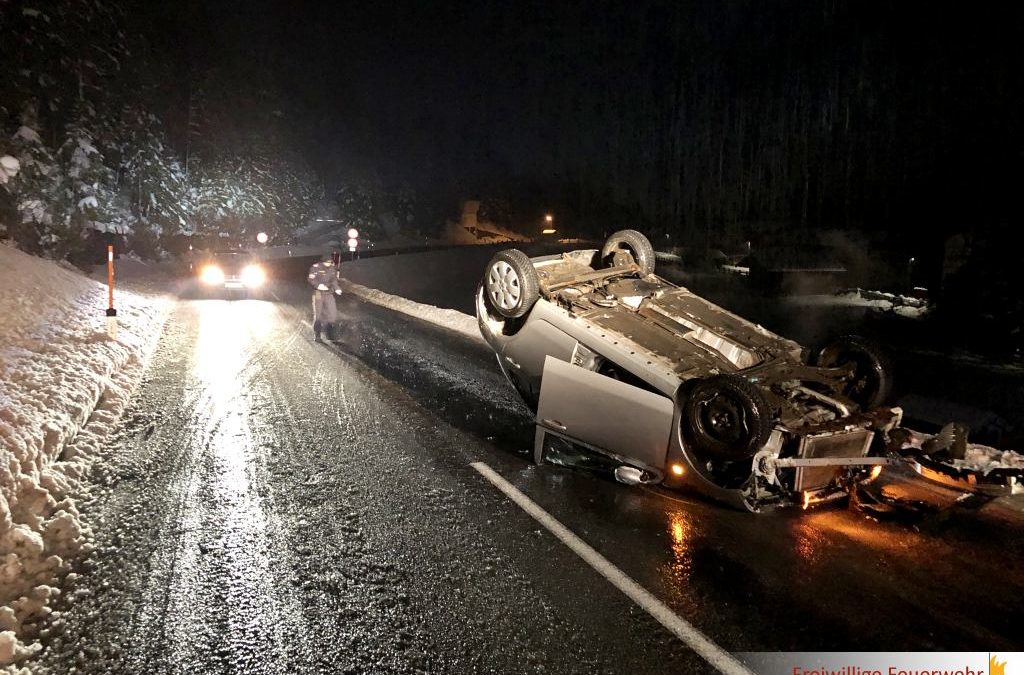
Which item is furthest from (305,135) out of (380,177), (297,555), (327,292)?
(297,555)

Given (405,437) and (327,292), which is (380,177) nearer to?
(327,292)

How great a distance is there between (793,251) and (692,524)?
3047 cm

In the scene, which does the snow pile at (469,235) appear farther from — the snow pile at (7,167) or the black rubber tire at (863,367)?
the black rubber tire at (863,367)

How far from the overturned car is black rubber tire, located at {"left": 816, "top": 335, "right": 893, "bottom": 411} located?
0.01 m

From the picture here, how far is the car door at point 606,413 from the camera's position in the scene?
17.5ft

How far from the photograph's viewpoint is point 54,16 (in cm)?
1834

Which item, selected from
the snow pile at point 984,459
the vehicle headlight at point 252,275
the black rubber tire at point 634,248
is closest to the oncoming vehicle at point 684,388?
the snow pile at point 984,459

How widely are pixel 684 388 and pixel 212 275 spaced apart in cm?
1634

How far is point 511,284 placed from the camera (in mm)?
6531

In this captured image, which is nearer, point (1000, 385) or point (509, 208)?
point (1000, 385)

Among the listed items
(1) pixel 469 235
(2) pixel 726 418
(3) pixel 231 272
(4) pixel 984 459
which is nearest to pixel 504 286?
(2) pixel 726 418

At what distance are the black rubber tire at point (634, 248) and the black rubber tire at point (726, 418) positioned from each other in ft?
9.41

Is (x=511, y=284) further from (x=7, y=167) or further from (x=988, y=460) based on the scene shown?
(x=7, y=167)

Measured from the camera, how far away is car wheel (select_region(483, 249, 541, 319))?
6371 mm
